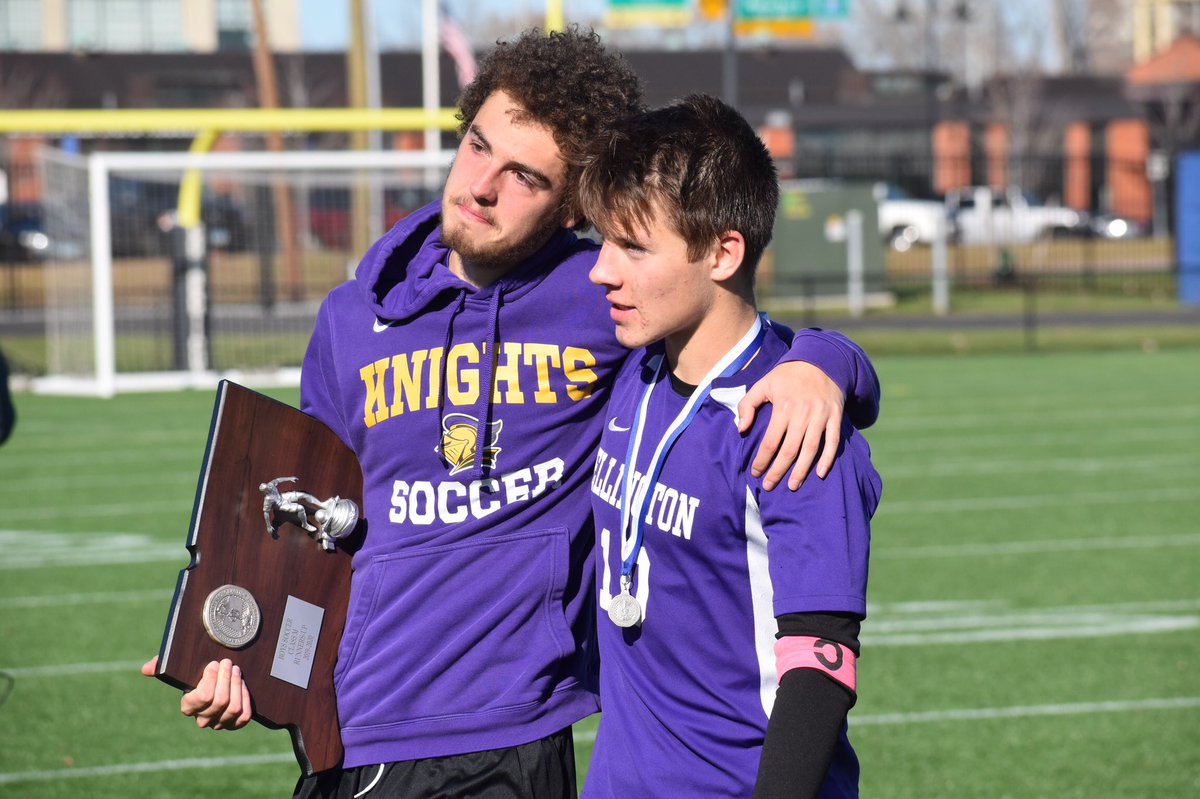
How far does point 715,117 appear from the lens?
259 cm

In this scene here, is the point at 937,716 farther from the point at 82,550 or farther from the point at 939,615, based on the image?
the point at 82,550

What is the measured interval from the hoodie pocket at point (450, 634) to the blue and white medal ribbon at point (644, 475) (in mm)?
418

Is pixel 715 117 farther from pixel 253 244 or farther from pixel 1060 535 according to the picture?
pixel 253 244

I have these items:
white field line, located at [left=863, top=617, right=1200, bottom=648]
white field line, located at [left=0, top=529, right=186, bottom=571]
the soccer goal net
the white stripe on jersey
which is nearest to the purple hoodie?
the white stripe on jersey

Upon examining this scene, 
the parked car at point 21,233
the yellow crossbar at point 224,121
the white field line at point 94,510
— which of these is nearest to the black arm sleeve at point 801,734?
the white field line at point 94,510

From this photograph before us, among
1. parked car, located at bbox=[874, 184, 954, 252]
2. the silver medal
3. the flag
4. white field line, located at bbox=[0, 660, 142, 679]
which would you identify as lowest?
white field line, located at bbox=[0, 660, 142, 679]

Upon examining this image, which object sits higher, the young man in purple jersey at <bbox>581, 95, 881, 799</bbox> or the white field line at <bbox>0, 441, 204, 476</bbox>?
the young man in purple jersey at <bbox>581, 95, 881, 799</bbox>

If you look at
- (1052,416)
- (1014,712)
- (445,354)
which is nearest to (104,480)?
(1014,712)

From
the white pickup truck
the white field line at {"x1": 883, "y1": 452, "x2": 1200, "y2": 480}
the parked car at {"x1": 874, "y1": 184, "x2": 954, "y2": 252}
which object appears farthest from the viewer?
the parked car at {"x1": 874, "y1": 184, "x2": 954, "y2": 252}

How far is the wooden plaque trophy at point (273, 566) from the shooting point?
2.75 metres

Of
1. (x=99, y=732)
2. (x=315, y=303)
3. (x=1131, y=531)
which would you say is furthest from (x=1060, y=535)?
(x=315, y=303)

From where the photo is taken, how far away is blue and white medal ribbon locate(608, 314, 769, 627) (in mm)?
2578

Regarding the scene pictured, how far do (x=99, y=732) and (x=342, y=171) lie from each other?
14.6 metres

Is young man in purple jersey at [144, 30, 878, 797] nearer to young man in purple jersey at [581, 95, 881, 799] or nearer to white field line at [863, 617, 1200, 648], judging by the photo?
young man in purple jersey at [581, 95, 881, 799]
